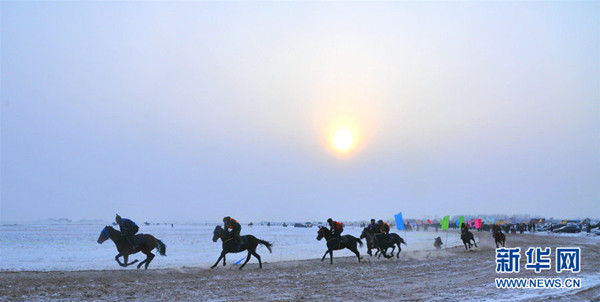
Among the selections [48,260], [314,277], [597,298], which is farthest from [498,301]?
[48,260]

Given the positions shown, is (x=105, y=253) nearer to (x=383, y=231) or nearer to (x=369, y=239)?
(x=369, y=239)

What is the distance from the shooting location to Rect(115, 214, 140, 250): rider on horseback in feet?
57.0

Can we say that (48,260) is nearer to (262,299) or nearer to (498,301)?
(262,299)

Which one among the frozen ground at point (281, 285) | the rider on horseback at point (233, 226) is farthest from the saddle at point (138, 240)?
the rider on horseback at point (233, 226)

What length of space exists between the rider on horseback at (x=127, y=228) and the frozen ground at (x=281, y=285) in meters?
1.51

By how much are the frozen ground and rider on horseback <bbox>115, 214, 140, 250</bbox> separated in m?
1.51

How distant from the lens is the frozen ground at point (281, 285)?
470 inches

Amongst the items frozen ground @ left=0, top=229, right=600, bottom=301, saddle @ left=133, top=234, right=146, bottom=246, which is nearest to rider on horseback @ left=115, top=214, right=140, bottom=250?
saddle @ left=133, top=234, right=146, bottom=246

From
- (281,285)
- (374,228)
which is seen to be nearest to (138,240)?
(281,285)

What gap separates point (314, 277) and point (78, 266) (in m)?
12.4

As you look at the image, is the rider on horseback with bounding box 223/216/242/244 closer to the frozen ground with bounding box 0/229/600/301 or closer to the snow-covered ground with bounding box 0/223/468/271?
the frozen ground with bounding box 0/229/600/301

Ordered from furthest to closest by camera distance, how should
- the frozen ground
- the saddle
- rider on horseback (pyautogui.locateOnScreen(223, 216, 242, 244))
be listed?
rider on horseback (pyautogui.locateOnScreen(223, 216, 242, 244)), the saddle, the frozen ground

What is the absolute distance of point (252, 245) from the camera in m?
19.5

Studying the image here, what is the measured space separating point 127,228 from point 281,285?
6.37 metres
